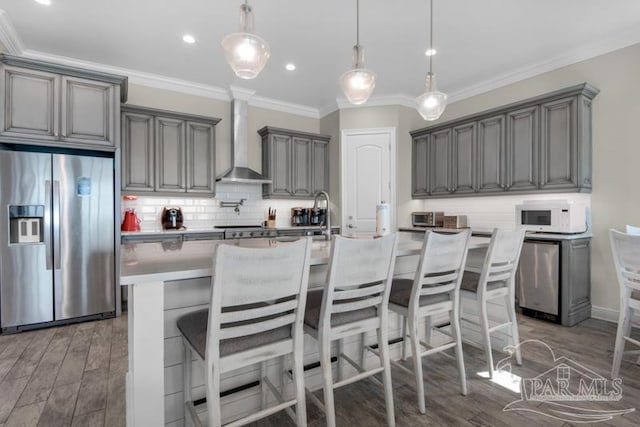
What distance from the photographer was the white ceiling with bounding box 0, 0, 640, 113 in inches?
109

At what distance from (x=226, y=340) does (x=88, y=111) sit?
10.3ft

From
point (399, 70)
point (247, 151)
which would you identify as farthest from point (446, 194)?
point (247, 151)

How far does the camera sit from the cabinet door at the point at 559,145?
10.8 ft

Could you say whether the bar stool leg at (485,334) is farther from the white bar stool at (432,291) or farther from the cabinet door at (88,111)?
the cabinet door at (88,111)

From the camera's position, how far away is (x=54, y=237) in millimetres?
3010

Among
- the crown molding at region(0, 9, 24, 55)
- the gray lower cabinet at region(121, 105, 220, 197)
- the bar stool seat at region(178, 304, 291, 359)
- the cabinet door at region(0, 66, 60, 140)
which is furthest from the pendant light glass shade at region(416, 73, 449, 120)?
the crown molding at region(0, 9, 24, 55)

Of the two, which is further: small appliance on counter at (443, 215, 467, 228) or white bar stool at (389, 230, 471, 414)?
small appliance on counter at (443, 215, 467, 228)

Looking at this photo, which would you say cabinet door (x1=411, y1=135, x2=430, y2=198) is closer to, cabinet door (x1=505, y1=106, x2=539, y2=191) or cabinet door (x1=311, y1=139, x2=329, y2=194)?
cabinet door (x1=505, y1=106, x2=539, y2=191)

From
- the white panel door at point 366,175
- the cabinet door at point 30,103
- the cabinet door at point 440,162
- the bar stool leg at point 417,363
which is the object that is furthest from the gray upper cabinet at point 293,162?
the bar stool leg at point 417,363

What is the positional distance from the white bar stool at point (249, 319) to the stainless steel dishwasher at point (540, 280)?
2.96 meters

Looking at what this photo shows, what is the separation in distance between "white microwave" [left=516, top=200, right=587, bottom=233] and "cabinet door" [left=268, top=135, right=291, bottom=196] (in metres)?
3.10

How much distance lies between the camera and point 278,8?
2773 mm

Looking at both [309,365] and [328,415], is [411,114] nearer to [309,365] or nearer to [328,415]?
[309,365]

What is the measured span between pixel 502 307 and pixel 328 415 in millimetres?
1635
